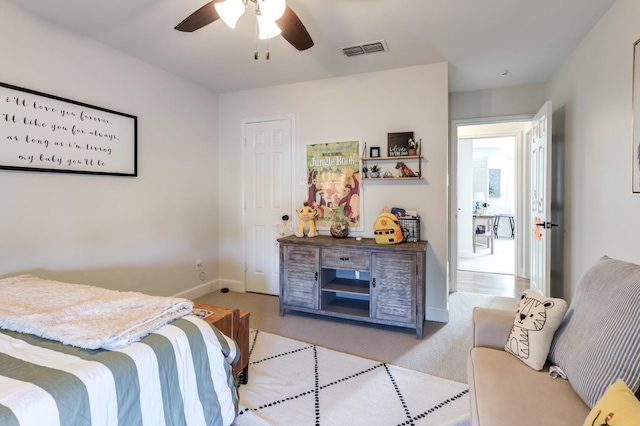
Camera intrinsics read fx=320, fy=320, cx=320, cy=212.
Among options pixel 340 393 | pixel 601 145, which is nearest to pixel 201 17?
pixel 340 393

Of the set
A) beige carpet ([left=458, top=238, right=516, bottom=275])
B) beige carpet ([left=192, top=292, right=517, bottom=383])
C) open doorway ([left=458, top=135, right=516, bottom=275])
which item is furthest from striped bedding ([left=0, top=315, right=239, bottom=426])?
open doorway ([left=458, top=135, right=516, bottom=275])

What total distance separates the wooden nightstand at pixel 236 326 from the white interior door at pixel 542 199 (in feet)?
8.99

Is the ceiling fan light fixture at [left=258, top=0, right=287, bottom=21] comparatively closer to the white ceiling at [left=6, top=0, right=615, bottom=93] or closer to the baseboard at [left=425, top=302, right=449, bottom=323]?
the white ceiling at [left=6, top=0, right=615, bottom=93]

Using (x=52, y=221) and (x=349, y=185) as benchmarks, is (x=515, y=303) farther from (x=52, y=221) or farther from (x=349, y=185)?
(x=52, y=221)

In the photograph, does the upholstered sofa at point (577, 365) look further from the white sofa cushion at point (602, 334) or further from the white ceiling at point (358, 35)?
the white ceiling at point (358, 35)

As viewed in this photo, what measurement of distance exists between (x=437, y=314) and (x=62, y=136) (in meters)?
3.60

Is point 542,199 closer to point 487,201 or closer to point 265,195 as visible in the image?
point 265,195

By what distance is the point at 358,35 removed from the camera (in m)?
2.58

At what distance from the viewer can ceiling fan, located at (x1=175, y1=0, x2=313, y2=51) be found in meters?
1.70

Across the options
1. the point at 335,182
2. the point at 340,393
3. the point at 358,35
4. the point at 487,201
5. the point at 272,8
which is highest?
the point at 358,35

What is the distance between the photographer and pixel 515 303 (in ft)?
11.9

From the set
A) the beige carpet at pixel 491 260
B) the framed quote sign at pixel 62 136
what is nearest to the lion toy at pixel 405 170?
the framed quote sign at pixel 62 136

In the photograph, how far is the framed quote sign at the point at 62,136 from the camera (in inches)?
86.4

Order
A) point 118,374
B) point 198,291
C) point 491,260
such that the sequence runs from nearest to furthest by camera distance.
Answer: point 118,374 → point 198,291 → point 491,260
